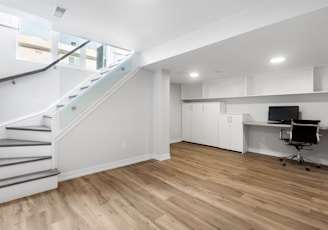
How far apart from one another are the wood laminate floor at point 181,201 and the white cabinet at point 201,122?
6.75ft

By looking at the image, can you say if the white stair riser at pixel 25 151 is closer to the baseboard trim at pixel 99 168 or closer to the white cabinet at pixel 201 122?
the baseboard trim at pixel 99 168

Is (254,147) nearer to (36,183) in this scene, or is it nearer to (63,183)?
(63,183)

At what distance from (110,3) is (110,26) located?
1.95 feet

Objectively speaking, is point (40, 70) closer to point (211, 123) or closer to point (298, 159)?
point (211, 123)

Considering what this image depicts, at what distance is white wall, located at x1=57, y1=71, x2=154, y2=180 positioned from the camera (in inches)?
120

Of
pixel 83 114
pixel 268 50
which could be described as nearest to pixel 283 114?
pixel 268 50

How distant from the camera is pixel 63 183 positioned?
111 inches

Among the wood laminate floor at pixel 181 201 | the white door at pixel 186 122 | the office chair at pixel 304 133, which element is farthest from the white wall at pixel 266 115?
the white door at pixel 186 122

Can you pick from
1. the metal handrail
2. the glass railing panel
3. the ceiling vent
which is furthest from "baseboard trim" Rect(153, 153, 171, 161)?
the ceiling vent

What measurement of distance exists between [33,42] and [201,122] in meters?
4.93

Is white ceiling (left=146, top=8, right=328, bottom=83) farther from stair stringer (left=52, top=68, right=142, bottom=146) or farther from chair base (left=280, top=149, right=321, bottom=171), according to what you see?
chair base (left=280, top=149, right=321, bottom=171)

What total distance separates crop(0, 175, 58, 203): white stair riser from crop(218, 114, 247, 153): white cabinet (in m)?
4.32

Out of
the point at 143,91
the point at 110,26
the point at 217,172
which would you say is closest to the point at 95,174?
the point at 143,91

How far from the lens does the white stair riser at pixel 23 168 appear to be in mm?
2348
